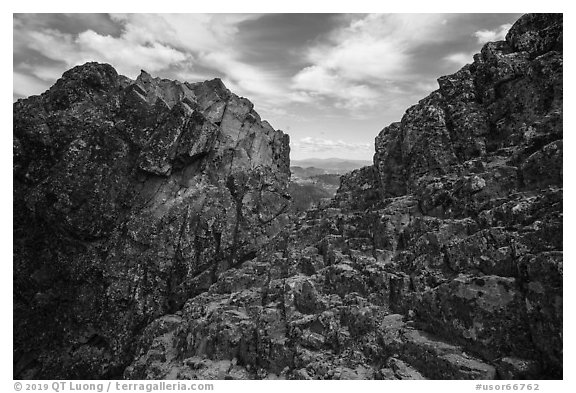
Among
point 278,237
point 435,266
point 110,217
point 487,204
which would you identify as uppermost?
point 487,204

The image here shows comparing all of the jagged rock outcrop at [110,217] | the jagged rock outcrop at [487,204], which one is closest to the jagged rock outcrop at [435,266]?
the jagged rock outcrop at [487,204]

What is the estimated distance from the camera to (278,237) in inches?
1987

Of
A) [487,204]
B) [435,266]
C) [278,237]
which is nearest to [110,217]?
[278,237]

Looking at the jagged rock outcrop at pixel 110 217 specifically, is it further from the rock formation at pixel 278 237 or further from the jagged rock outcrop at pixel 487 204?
the jagged rock outcrop at pixel 487 204

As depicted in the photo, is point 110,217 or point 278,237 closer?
point 278,237

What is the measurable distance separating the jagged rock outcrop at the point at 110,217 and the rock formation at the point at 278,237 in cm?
31

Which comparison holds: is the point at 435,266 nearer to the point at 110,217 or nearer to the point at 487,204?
the point at 487,204

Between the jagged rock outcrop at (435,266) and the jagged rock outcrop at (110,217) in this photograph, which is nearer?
the jagged rock outcrop at (435,266)

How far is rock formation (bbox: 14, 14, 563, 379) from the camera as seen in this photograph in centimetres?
2547

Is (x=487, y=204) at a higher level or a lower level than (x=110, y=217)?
higher

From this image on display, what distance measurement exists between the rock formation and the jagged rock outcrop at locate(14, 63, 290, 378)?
31 cm

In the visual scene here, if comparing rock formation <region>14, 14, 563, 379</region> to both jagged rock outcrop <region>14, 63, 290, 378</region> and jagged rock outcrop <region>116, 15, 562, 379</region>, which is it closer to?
jagged rock outcrop <region>116, 15, 562, 379</region>

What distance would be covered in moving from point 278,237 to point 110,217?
113ft

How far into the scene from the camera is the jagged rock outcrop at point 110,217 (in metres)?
56.3
